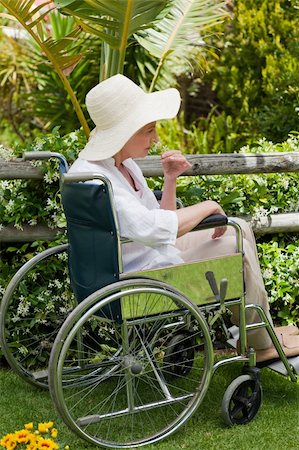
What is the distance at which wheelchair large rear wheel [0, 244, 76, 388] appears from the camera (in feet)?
13.0

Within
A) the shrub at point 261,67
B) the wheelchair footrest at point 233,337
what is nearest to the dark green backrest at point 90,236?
the wheelchair footrest at point 233,337

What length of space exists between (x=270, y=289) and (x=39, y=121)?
5414mm

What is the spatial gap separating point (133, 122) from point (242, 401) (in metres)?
1.13

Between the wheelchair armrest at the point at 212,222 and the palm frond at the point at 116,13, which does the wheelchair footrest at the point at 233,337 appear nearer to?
the wheelchair armrest at the point at 212,222

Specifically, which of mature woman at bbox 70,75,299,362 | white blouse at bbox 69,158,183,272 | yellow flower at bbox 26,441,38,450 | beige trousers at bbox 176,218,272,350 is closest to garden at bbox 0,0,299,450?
yellow flower at bbox 26,441,38,450

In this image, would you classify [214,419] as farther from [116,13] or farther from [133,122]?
[116,13]

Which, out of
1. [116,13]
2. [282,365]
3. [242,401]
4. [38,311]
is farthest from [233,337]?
[116,13]

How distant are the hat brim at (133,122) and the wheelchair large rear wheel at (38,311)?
875 millimetres

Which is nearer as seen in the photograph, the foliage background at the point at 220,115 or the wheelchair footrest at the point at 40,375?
the wheelchair footrest at the point at 40,375

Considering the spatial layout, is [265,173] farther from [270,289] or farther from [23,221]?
[23,221]

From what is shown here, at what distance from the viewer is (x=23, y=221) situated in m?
4.10

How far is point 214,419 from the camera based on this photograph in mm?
3467

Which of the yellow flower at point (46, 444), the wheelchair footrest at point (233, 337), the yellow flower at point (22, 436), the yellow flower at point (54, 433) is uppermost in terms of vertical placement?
the yellow flower at point (46, 444)

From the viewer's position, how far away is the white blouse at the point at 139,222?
10.2 feet
